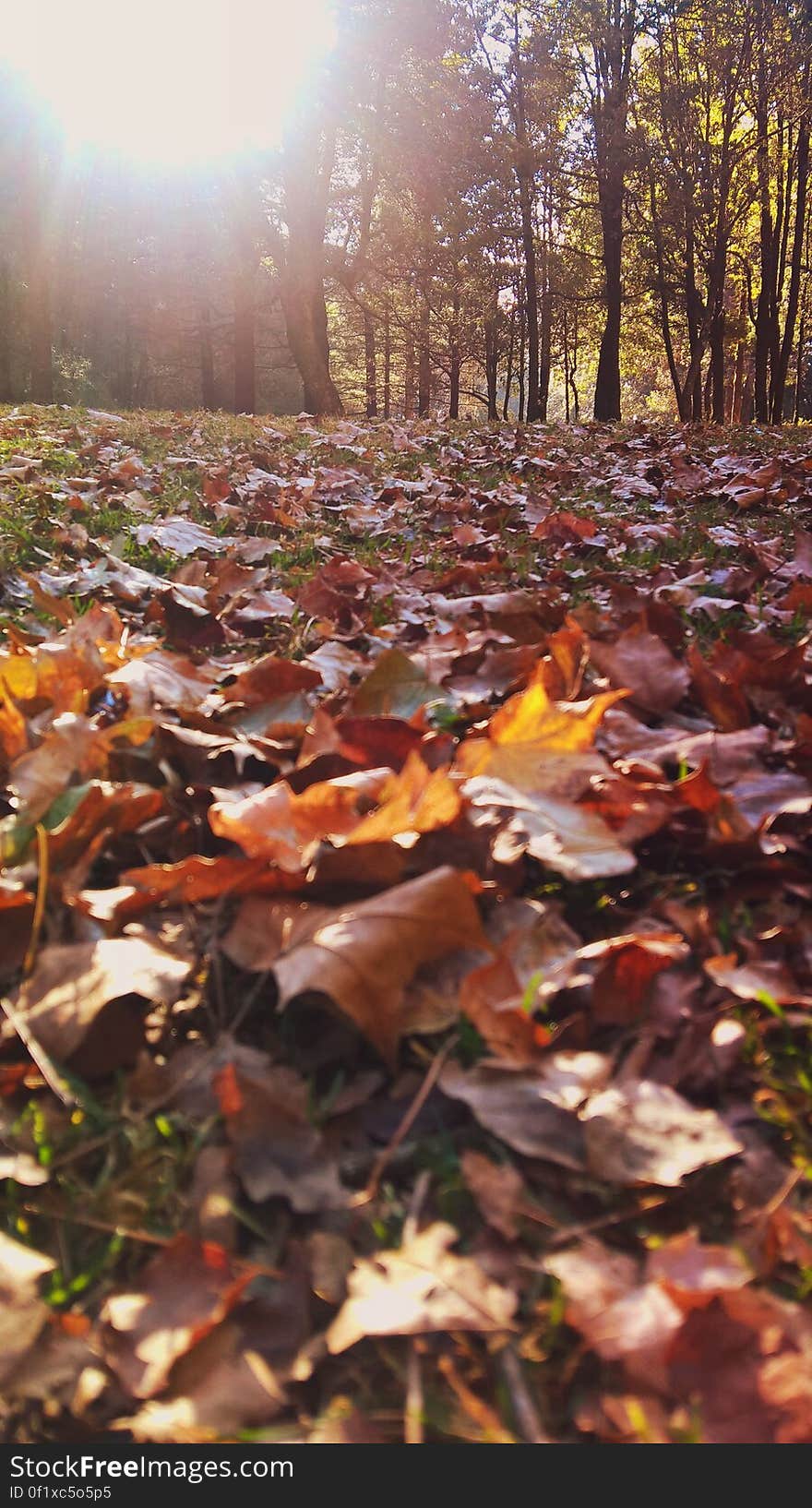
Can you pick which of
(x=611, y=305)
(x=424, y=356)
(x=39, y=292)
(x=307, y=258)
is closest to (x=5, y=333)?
(x=39, y=292)

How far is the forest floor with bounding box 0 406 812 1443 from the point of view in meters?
0.78

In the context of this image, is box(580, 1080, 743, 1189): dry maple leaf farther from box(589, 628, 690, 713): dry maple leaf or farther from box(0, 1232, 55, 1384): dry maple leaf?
Answer: box(589, 628, 690, 713): dry maple leaf

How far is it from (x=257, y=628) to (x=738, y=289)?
3389cm

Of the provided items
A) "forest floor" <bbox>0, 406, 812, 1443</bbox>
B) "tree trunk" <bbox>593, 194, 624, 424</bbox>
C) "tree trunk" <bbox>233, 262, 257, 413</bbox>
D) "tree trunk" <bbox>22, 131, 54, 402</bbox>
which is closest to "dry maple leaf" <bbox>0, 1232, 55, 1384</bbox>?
"forest floor" <bbox>0, 406, 812, 1443</bbox>

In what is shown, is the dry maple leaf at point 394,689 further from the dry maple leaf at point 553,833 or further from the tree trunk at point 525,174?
the tree trunk at point 525,174

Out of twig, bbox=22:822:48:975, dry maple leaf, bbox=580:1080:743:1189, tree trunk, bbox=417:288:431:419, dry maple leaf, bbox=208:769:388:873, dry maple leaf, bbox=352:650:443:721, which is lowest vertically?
dry maple leaf, bbox=580:1080:743:1189

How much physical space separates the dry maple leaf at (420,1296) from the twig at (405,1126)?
0.06m

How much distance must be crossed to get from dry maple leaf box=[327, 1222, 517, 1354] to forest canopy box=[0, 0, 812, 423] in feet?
52.8

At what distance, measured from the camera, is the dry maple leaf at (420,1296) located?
792 mm

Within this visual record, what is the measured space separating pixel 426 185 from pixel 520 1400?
2216 cm

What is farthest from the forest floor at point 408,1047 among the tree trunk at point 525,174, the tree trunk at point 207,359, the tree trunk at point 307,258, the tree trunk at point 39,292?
the tree trunk at point 207,359

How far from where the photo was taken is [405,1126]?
Answer: 3.22 feet

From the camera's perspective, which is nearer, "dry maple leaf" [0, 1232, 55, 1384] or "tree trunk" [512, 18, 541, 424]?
"dry maple leaf" [0, 1232, 55, 1384]

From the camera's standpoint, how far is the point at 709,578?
3.06 m
